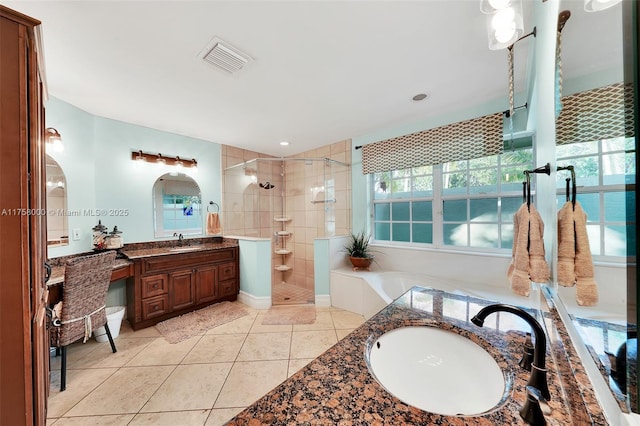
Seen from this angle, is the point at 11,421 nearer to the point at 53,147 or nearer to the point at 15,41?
A: the point at 15,41

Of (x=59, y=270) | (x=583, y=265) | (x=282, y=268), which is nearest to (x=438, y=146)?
(x=583, y=265)

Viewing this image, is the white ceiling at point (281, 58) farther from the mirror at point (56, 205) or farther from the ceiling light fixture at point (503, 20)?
the mirror at point (56, 205)

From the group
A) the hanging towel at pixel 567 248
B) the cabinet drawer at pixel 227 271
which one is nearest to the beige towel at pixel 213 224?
the cabinet drawer at pixel 227 271

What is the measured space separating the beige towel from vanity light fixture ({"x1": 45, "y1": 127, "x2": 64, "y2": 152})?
5.43 feet

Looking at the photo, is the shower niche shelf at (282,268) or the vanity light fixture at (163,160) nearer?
the vanity light fixture at (163,160)

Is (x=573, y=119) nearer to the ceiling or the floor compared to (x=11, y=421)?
nearer to the ceiling

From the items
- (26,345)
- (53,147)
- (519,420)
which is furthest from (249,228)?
(519,420)

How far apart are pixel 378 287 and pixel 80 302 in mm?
2764

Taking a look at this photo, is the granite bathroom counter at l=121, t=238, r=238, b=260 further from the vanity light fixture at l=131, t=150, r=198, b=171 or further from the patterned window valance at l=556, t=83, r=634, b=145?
the patterned window valance at l=556, t=83, r=634, b=145

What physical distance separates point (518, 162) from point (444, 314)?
7.08 feet

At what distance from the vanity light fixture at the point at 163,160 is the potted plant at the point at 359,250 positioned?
2606 millimetres

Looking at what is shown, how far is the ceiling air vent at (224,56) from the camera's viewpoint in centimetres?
151

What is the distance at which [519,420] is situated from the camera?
1.70ft

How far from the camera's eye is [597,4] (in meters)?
0.55
